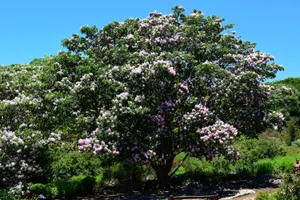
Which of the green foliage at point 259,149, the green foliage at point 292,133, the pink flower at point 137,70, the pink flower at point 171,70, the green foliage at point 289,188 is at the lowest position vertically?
the green foliage at point 289,188

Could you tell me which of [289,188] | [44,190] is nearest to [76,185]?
[44,190]

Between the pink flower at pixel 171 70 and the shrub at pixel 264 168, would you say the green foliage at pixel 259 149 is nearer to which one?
the shrub at pixel 264 168

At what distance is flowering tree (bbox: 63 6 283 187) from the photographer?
14305mm

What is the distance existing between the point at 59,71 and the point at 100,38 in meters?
3.18

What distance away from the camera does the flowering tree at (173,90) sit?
14.3 metres

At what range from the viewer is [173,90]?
50.4 ft

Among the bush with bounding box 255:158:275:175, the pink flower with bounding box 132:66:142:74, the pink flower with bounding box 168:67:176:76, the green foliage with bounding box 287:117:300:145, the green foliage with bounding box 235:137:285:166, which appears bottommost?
the bush with bounding box 255:158:275:175

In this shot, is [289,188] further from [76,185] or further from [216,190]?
[76,185]

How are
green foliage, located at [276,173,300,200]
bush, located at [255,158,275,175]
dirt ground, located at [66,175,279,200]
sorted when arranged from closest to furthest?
green foliage, located at [276,173,300,200] → dirt ground, located at [66,175,279,200] → bush, located at [255,158,275,175]

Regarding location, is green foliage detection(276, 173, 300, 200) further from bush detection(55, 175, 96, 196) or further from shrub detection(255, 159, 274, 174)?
bush detection(55, 175, 96, 196)

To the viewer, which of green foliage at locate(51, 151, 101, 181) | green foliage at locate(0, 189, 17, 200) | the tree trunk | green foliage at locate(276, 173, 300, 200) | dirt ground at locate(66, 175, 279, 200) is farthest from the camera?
green foliage at locate(51, 151, 101, 181)

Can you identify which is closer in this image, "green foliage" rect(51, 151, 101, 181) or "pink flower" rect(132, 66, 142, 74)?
"pink flower" rect(132, 66, 142, 74)

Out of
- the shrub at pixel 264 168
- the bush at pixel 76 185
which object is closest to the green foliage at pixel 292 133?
the shrub at pixel 264 168

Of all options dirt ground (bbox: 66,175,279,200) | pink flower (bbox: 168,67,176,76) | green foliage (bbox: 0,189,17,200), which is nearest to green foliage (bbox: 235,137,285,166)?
dirt ground (bbox: 66,175,279,200)
